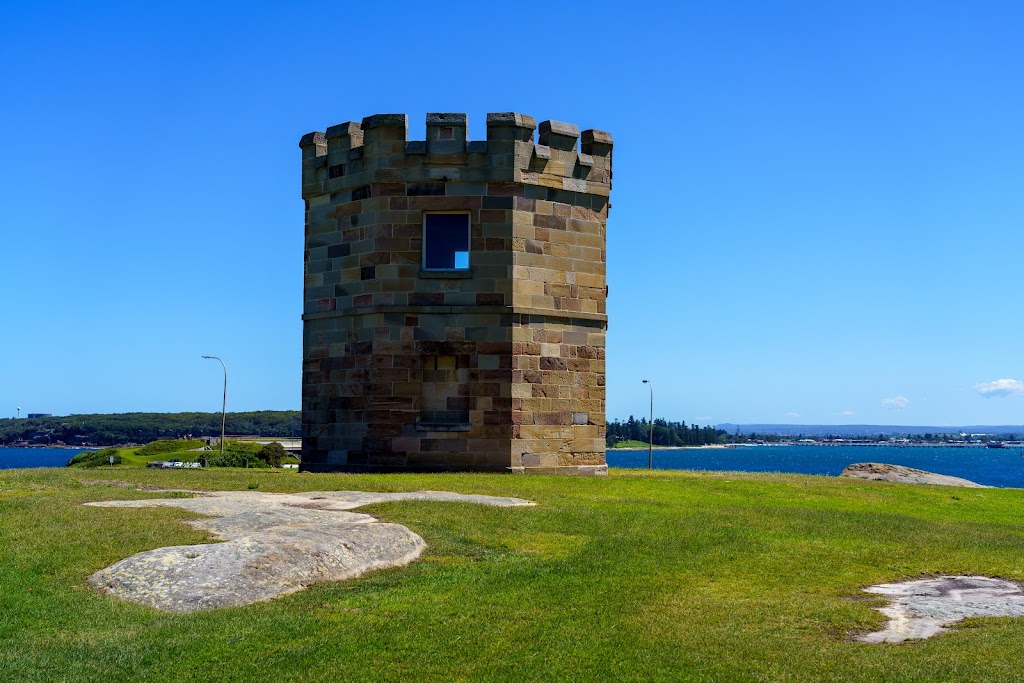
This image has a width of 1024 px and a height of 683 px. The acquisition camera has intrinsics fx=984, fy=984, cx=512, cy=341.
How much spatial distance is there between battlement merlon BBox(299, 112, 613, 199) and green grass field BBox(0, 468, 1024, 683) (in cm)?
952

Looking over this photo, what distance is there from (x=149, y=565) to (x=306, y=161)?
16.5 m

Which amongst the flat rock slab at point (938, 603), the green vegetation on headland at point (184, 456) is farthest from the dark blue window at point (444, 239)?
the green vegetation on headland at point (184, 456)

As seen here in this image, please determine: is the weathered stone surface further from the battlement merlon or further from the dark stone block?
the dark stone block

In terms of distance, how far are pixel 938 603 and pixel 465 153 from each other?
1589cm

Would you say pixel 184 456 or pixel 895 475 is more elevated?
pixel 895 475

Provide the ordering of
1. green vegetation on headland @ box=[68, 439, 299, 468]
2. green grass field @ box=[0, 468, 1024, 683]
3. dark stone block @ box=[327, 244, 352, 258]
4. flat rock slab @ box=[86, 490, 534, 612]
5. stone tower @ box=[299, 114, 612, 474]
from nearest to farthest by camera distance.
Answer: green grass field @ box=[0, 468, 1024, 683] < flat rock slab @ box=[86, 490, 534, 612] < stone tower @ box=[299, 114, 612, 474] < dark stone block @ box=[327, 244, 352, 258] < green vegetation on headland @ box=[68, 439, 299, 468]

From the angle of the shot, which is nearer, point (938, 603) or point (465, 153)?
point (938, 603)

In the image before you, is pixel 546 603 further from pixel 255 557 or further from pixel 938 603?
pixel 938 603

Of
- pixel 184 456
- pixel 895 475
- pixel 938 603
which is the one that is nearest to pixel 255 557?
pixel 938 603

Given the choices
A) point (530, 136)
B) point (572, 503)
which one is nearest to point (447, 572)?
point (572, 503)

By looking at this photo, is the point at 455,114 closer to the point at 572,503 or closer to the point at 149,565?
the point at 572,503

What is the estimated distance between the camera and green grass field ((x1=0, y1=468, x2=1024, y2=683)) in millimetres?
8180

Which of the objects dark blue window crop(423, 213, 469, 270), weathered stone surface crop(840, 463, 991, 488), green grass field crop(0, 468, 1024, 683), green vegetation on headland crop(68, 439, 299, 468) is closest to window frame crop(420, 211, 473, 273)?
dark blue window crop(423, 213, 469, 270)

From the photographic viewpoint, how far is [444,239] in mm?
23844
